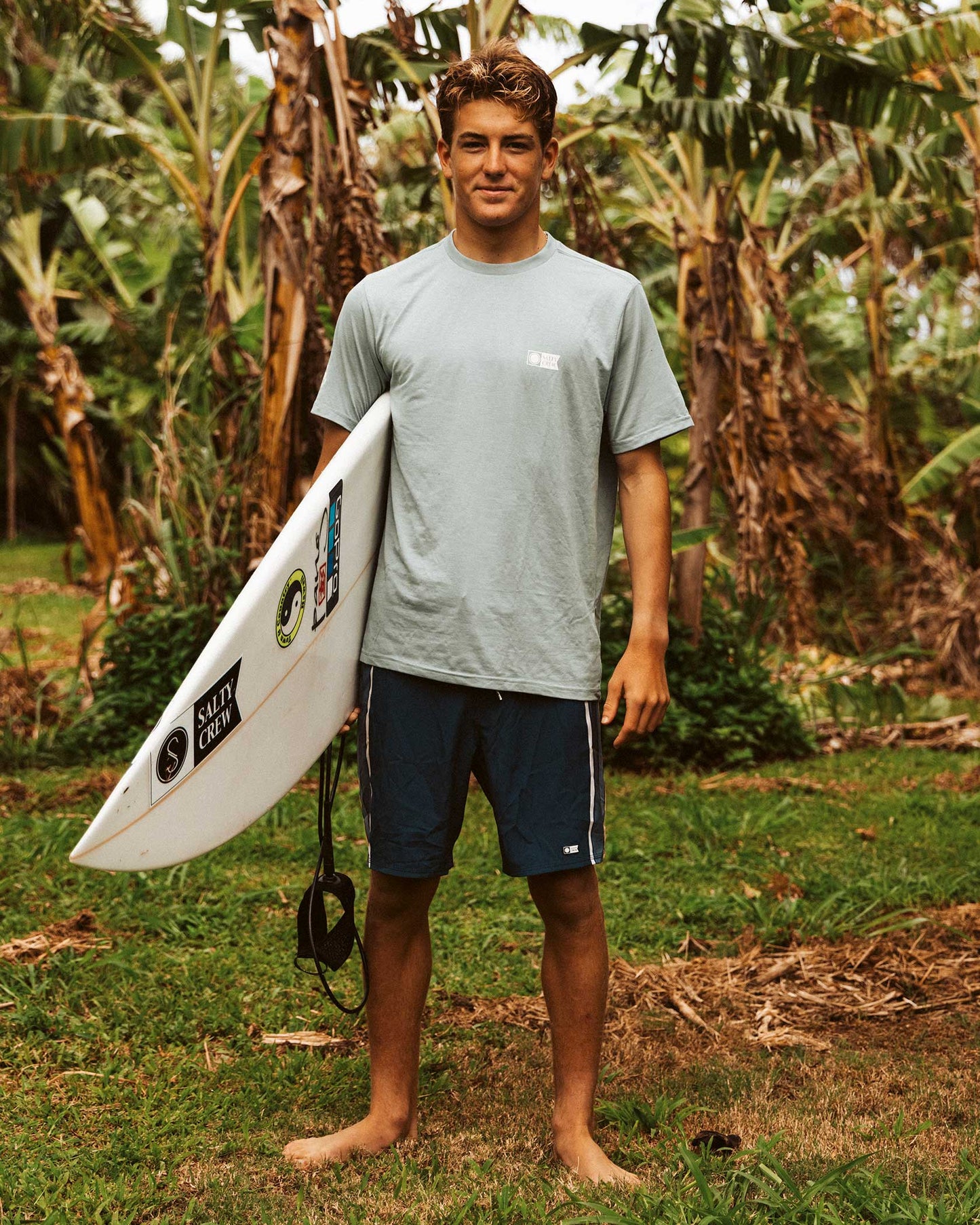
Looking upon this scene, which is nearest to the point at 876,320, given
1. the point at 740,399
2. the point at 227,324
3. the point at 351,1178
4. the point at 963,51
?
the point at 963,51

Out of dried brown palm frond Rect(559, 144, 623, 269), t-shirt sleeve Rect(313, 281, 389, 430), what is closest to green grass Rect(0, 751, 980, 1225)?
t-shirt sleeve Rect(313, 281, 389, 430)

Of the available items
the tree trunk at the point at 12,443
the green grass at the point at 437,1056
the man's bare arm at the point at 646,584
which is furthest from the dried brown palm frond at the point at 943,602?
the tree trunk at the point at 12,443

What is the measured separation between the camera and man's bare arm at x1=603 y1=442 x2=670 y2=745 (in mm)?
2395

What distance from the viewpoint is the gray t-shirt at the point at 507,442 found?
229cm

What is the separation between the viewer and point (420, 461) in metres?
2.35

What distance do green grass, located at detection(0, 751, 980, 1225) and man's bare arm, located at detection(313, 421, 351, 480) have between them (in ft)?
4.55

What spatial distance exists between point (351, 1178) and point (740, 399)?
489 cm

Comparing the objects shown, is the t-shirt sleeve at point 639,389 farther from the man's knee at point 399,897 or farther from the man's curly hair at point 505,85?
the man's knee at point 399,897

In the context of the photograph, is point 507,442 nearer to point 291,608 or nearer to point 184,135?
point 291,608

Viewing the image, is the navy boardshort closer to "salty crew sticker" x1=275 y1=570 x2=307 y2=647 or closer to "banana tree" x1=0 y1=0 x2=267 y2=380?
"salty crew sticker" x1=275 y1=570 x2=307 y2=647

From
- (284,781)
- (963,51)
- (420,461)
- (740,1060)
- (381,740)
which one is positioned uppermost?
(963,51)

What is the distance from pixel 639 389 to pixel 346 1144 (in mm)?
1570

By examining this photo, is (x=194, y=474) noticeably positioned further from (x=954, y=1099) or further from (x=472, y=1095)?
(x=954, y=1099)

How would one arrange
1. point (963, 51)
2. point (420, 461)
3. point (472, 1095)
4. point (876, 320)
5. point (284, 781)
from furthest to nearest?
point (876, 320) < point (963, 51) < point (472, 1095) < point (284, 781) < point (420, 461)
